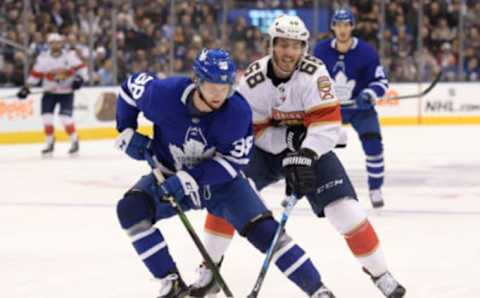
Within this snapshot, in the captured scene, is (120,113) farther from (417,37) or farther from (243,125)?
(417,37)

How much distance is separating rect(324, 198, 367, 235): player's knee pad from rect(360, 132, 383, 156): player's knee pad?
2.68 m

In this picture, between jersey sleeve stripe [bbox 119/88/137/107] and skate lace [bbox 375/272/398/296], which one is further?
skate lace [bbox 375/272/398/296]

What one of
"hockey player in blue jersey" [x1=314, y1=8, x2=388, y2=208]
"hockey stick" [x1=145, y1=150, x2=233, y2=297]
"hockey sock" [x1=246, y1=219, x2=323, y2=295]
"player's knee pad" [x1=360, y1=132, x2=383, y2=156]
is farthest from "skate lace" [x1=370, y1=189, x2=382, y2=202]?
"hockey sock" [x1=246, y1=219, x2=323, y2=295]

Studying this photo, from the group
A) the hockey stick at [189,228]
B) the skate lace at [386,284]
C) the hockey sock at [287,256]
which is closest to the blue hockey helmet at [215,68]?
the hockey stick at [189,228]

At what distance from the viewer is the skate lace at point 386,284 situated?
4.41m

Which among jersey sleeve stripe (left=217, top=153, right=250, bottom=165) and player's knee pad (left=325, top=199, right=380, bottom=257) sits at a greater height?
jersey sleeve stripe (left=217, top=153, right=250, bottom=165)

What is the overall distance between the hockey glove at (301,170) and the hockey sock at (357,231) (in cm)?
16

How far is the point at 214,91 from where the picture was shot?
3.92m

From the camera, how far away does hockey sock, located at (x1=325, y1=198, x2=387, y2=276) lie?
14.3 feet

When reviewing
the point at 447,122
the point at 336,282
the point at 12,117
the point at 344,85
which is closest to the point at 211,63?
the point at 336,282

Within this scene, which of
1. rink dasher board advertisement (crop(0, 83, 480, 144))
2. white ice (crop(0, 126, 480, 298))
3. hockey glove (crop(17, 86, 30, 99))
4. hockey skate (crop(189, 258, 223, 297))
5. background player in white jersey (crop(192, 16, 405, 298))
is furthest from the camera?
rink dasher board advertisement (crop(0, 83, 480, 144))

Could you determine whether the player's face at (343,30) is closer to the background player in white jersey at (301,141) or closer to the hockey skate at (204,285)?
the background player in white jersey at (301,141)

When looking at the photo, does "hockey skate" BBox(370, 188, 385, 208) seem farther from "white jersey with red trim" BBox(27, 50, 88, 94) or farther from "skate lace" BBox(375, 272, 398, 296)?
"white jersey with red trim" BBox(27, 50, 88, 94)

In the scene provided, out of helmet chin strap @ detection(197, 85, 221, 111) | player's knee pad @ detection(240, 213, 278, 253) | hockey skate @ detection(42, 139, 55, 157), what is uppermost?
helmet chin strap @ detection(197, 85, 221, 111)
